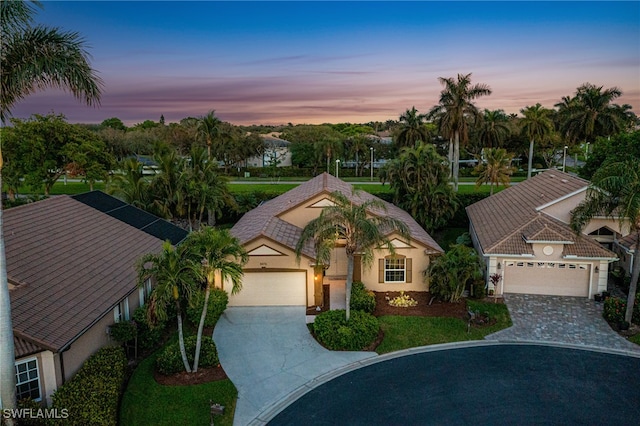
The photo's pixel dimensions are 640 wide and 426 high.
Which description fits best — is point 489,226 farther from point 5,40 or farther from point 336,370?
point 5,40

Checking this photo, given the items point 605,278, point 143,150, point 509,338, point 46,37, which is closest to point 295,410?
point 509,338

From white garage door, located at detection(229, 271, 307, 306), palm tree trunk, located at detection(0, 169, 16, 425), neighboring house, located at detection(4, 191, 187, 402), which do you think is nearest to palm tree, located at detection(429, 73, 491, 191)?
white garage door, located at detection(229, 271, 307, 306)

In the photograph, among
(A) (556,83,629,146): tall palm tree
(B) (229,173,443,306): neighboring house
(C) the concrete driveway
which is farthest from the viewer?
(A) (556,83,629,146): tall palm tree

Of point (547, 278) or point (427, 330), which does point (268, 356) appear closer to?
point (427, 330)

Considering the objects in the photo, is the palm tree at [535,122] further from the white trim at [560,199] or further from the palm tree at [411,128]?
the white trim at [560,199]

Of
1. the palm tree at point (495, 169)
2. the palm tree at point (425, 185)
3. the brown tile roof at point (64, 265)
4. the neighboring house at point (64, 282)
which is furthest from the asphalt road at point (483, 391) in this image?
the palm tree at point (495, 169)

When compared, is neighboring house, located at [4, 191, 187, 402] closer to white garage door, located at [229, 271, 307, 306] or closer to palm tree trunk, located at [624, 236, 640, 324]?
white garage door, located at [229, 271, 307, 306]
